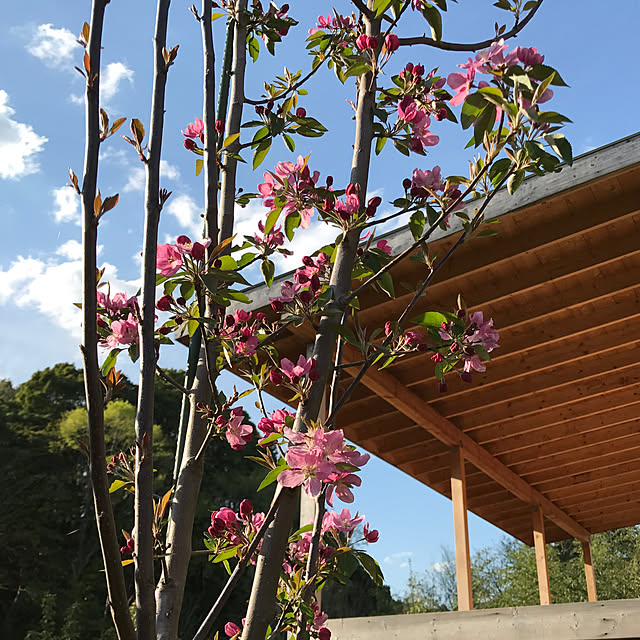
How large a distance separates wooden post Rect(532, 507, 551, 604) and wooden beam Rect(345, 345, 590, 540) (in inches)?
5.7

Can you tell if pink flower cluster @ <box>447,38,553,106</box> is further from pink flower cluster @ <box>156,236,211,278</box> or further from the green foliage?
the green foliage

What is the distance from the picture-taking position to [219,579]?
53.9ft

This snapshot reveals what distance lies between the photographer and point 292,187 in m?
1.22

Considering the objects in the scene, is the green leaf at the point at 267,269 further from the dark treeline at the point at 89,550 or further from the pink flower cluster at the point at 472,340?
the dark treeline at the point at 89,550

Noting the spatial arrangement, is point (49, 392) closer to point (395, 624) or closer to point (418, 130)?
point (395, 624)

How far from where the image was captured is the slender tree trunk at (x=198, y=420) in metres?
0.80

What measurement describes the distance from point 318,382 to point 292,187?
43 centimetres

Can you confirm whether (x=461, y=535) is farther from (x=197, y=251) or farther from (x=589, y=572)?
(x=589, y=572)

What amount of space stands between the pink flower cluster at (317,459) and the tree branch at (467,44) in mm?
721

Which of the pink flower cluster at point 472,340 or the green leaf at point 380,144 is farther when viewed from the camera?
the green leaf at point 380,144

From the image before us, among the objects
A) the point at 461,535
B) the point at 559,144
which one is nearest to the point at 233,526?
the point at 559,144

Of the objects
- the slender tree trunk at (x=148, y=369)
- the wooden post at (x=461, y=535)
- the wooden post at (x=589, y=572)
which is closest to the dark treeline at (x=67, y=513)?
the wooden post at (x=589, y=572)

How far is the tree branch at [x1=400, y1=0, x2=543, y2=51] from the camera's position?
119cm

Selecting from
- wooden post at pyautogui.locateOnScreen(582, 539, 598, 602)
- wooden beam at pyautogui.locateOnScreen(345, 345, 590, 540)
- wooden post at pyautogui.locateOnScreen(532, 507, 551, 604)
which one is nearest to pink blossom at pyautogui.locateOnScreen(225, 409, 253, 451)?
wooden beam at pyautogui.locateOnScreen(345, 345, 590, 540)
